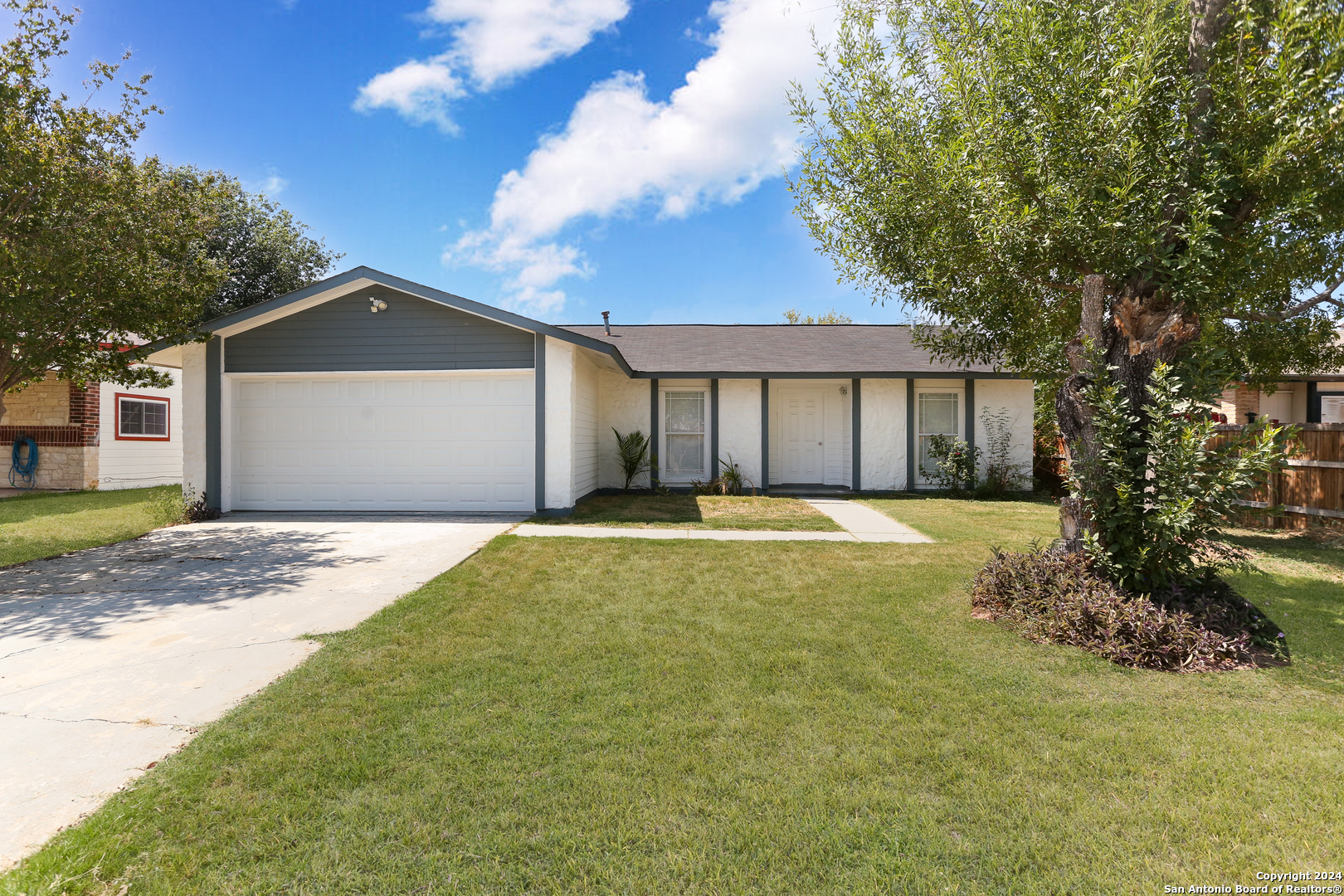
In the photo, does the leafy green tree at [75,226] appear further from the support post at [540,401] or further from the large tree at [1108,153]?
the large tree at [1108,153]

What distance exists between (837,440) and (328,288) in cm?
1017

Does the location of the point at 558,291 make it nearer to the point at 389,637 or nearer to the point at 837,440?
the point at 837,440

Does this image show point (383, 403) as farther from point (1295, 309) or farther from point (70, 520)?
point (1295, 309)

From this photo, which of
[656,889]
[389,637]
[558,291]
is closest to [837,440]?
[389,637]

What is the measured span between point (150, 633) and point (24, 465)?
50.8ft

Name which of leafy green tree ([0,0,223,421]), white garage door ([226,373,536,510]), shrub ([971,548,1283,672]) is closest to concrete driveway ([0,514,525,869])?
white garage door ([226,373,536,510])

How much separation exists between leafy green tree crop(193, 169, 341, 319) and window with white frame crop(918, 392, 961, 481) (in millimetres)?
19100

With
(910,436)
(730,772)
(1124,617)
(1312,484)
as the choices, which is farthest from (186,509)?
(1312,484)

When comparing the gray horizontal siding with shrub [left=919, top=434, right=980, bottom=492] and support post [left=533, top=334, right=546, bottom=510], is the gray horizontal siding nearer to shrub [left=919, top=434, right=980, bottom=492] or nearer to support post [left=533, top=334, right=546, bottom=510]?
support post [left=533, top=334, right=546, bottom=510]

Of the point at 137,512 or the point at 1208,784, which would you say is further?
the point at 137,512

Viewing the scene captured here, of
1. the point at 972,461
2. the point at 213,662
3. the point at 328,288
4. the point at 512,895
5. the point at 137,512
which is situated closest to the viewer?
the point at 512,895

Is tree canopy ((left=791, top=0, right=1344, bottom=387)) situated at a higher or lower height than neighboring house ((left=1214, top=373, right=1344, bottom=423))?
higher

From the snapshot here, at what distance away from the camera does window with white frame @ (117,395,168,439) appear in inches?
585

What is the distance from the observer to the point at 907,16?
17.2ft
